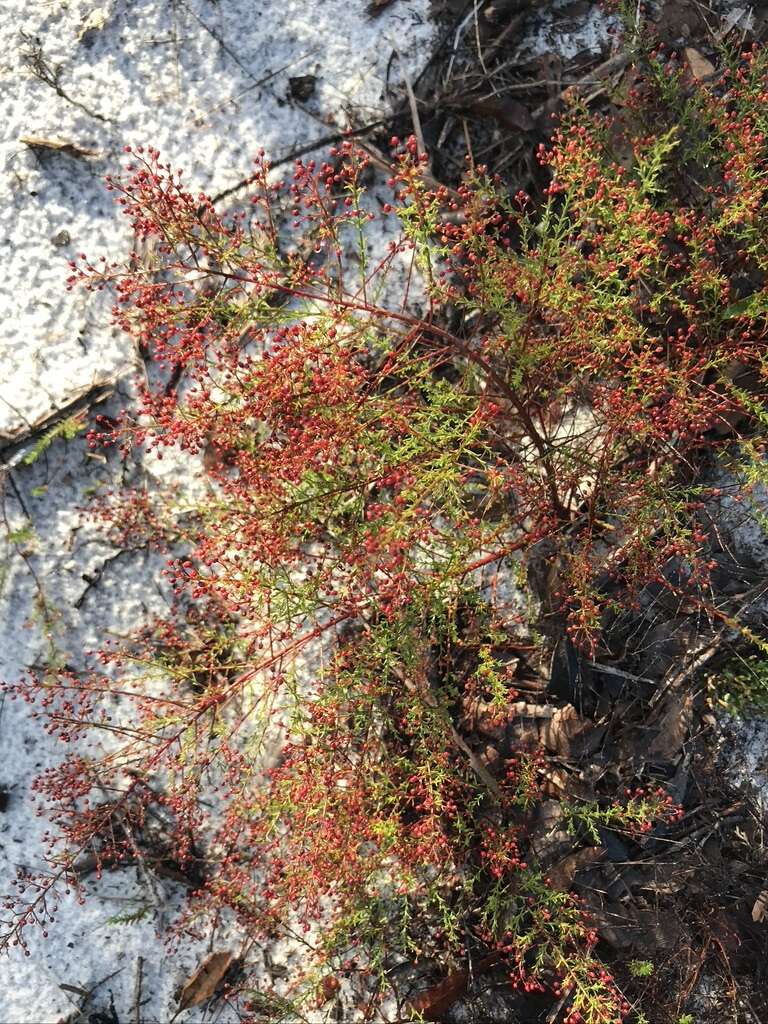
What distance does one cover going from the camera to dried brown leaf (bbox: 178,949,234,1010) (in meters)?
4.36

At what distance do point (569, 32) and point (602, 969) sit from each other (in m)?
4.73

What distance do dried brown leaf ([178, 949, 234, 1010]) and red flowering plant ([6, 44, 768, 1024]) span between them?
0.81 ft

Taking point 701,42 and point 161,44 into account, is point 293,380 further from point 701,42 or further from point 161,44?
point 701,42

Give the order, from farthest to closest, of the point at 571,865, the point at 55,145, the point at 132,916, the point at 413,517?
1. the point at 55,145
2. the point at 132,916
3. the point at 571,865
4. the point at 413,517

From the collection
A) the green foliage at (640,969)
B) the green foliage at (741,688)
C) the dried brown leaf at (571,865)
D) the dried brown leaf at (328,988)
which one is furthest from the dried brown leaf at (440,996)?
the green foliage at (741,688)

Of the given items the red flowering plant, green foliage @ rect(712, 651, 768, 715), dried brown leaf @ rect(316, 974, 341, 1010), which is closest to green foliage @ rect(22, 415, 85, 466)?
the red flowering plant

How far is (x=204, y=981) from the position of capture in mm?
4363

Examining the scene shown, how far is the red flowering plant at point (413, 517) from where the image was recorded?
347 cm

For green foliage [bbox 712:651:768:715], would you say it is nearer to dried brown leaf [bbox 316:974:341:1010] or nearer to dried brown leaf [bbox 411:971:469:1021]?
dried brown leaf [bbox 411:971:469:1021]

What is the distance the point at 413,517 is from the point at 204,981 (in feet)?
9.16

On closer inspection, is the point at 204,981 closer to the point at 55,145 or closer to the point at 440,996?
the point at 440,996

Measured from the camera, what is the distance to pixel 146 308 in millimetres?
3053

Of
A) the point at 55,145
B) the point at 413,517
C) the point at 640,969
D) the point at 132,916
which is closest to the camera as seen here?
the point at 413,517

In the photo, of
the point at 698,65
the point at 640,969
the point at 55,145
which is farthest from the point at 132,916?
the point at 698,65
